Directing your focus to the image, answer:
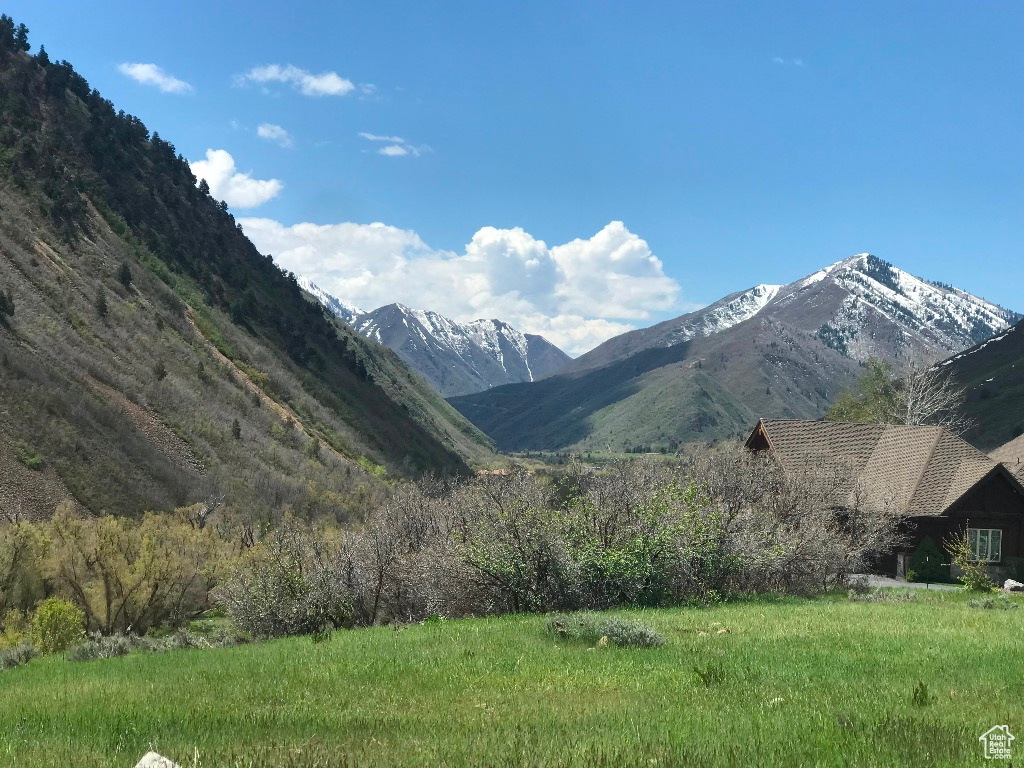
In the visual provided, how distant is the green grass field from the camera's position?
534 centimetres

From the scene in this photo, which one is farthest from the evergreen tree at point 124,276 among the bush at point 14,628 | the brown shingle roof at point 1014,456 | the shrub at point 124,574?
the brown shingle roof at point 1014,456

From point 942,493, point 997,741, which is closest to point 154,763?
point 997,741

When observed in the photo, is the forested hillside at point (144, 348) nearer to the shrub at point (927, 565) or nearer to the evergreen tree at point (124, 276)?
the evergreen tree at point (124, 276)

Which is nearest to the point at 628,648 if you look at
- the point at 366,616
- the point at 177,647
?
the point at 177,647

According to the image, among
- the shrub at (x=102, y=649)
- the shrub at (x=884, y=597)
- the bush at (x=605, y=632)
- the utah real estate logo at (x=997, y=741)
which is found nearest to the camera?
the utah real estate logo at (x=997, y=741)

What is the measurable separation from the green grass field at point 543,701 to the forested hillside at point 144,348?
96.2 ft

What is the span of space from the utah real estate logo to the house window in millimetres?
35120

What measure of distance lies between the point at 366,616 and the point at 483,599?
3766 mm

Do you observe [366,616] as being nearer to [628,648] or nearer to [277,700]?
[628,648]

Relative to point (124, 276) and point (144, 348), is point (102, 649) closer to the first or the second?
point (144, 348)

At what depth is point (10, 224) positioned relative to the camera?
57.1m

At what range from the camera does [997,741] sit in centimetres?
545

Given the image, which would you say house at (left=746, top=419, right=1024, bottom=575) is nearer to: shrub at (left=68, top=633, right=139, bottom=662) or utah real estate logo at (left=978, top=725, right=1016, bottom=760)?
shrub at (left=68, top=633, right=139, bottom=662)

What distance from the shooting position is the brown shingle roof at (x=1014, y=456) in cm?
4049
